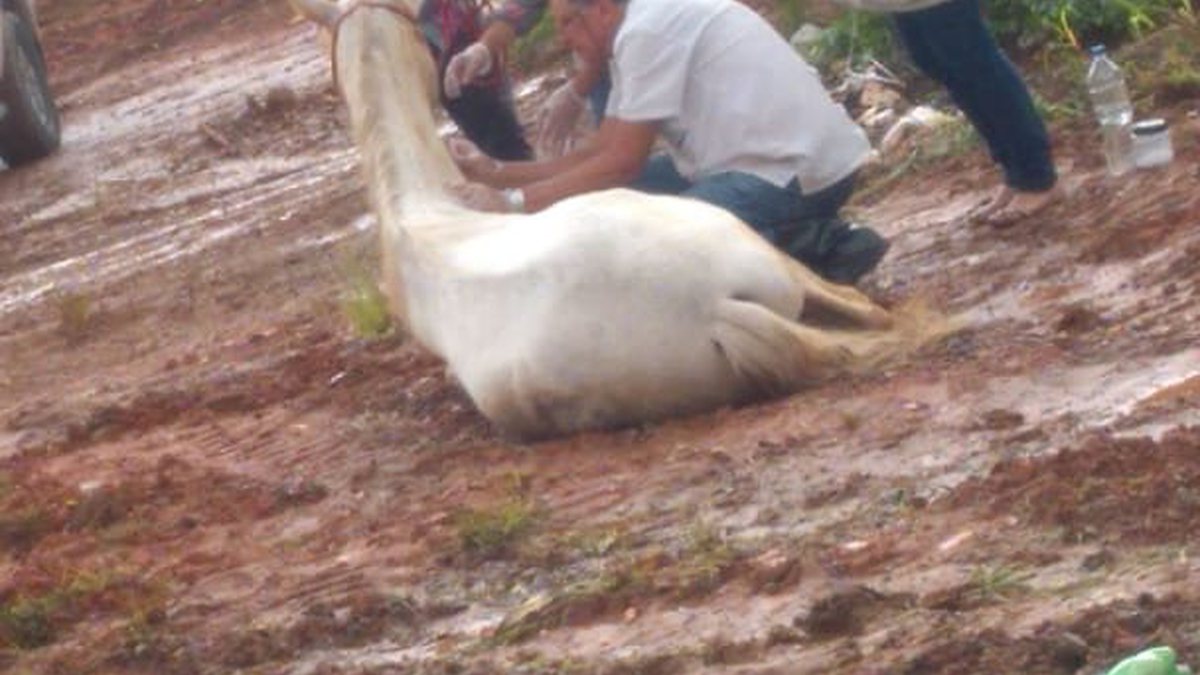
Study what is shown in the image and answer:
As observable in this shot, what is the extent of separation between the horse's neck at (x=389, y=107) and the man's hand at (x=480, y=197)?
0.05m

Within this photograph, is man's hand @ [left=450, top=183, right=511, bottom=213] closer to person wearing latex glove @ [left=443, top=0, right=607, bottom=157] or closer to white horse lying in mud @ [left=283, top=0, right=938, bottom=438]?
white horse lying in mud @ [left=283, top=0, right=938, bottom=438]

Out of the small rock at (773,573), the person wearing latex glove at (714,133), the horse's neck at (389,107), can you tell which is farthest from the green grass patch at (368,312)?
the small rock at (773,573)

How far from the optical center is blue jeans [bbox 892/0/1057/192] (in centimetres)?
888

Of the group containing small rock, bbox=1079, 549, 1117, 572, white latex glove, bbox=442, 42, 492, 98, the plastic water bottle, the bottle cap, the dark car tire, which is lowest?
the dark car tire

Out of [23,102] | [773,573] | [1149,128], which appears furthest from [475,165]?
[23,102]

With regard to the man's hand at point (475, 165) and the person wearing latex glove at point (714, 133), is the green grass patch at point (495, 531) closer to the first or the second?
the person wearing latex glove at point (714, 133)

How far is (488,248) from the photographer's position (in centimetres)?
777

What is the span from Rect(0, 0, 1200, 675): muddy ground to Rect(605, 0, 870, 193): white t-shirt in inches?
19.6

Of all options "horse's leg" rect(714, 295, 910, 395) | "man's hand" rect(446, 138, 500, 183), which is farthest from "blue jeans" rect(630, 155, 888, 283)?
"horse's leg" rect(714, 295, 910, 395)

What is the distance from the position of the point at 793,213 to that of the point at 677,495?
1767 millimetres

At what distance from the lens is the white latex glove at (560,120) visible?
8984mm

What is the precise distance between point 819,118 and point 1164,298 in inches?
47.1

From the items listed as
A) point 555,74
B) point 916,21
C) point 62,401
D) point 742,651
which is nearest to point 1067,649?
point 742,651

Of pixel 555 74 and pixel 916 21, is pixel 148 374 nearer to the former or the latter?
pixel 916 21
